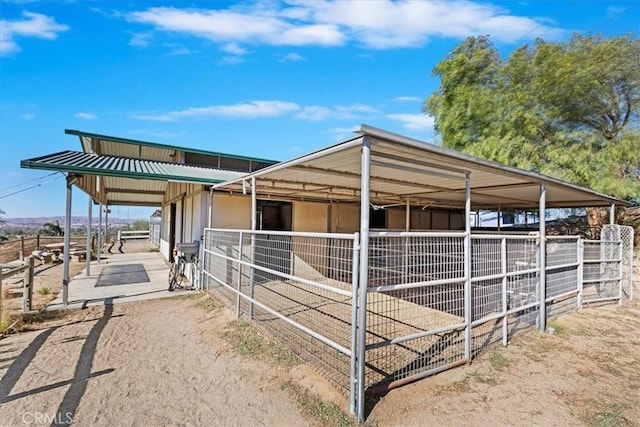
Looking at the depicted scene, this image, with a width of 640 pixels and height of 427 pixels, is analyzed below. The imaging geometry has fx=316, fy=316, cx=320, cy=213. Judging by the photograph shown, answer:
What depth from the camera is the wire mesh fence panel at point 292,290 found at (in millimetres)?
3369

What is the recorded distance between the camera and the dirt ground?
8.58 feet

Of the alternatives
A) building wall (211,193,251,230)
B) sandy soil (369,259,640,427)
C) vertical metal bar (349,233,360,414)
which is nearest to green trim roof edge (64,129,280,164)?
building wall (211,193,251,230)

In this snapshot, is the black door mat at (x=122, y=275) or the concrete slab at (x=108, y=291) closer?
the concrete slab at (x=108, y=291)

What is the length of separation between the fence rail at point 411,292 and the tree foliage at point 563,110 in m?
2.97

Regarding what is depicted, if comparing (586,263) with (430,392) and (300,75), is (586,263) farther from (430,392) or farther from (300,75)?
(300,75)

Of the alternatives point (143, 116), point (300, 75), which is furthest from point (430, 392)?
point (143, 116)

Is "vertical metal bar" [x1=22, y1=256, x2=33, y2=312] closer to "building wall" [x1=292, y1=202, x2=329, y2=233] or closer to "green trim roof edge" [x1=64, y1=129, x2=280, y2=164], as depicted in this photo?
"green trim roof edge" [x1=64, y1=129, x2=280, y2=164]

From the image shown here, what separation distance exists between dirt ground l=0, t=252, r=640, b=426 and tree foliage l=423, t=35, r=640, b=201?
5.80 m

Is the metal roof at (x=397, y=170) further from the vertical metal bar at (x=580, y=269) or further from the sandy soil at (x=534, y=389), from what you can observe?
the sandy soil at (x=534, y=389)

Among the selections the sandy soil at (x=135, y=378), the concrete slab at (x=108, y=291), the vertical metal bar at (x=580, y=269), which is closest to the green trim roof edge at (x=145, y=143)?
the concrete slab at (x=108, y=291)

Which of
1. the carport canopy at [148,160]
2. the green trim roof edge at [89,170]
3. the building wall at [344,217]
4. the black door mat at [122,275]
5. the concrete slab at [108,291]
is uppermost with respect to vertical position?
the carport canopy at [148,160]

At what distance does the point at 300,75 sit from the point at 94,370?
10.4 meters

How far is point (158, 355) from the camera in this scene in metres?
3.82

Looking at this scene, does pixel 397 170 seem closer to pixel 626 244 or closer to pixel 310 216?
pixel 310 216
